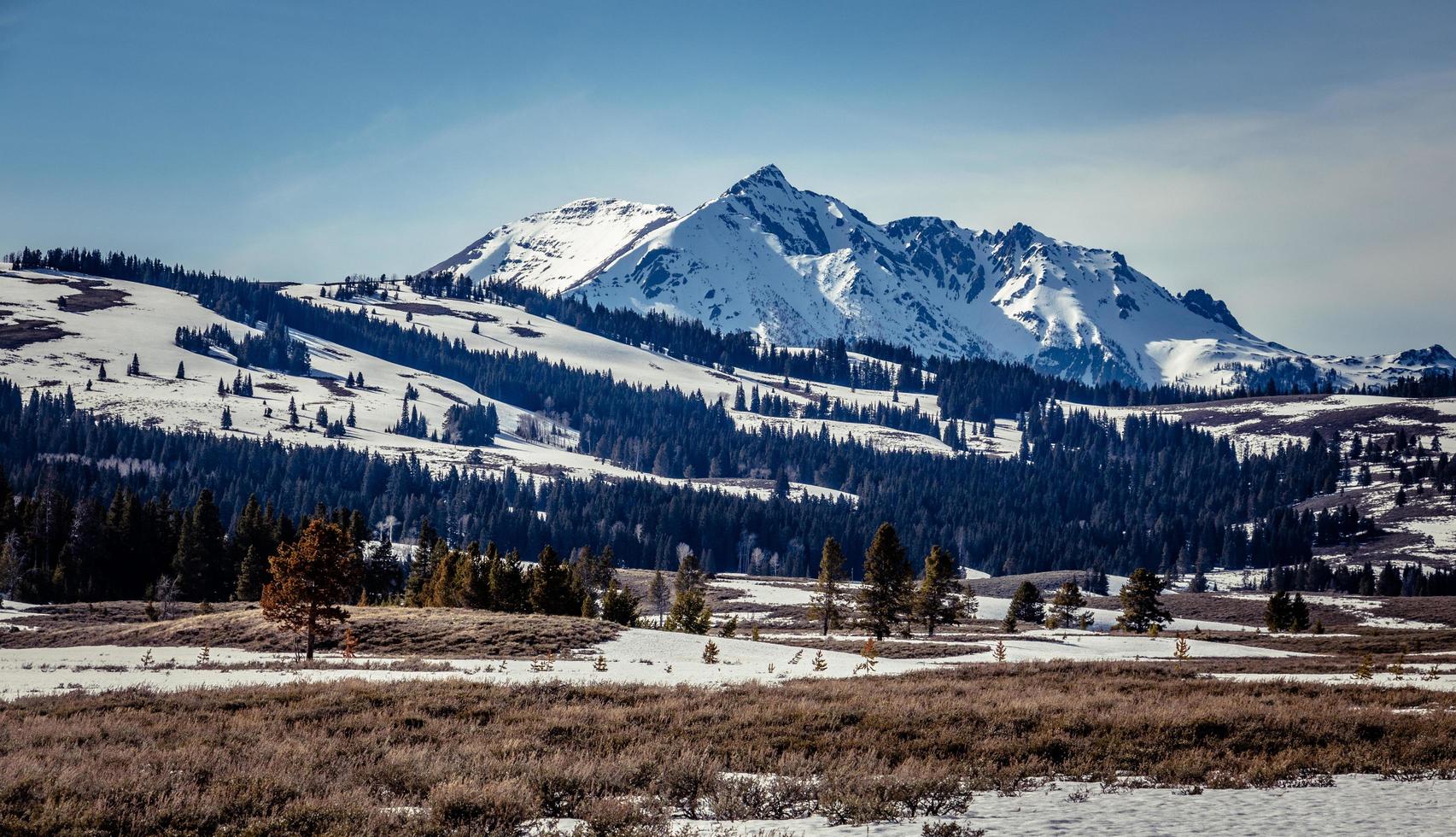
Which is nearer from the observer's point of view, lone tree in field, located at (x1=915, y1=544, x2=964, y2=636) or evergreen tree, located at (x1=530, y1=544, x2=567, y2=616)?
evergreen tree, located at (x1=530, y1=544, x2=567, y2=616)

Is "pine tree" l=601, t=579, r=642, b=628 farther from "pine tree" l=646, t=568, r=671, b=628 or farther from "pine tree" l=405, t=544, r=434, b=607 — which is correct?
"pine tree" l=646, t=568, r=671, b=628

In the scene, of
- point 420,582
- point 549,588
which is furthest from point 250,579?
point 549,588

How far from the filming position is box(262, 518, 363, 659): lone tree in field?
4591cm

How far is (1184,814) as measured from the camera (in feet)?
46.3

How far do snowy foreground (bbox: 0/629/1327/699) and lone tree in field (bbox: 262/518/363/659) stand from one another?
2.14 meters

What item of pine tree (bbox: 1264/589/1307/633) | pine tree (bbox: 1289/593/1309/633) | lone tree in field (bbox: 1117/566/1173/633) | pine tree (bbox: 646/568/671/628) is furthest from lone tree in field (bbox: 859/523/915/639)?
pine tree (bbox: 1289/593/1309/633)

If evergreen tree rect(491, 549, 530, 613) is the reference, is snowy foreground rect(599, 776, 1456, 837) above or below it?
above

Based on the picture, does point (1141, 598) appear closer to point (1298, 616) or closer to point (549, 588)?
point (1298, 616)

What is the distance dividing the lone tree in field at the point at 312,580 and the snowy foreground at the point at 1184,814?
3690 cm

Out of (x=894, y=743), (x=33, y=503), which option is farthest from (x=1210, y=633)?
(x=33, y=503)

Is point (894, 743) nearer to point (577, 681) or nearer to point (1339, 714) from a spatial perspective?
point (1339, 714)

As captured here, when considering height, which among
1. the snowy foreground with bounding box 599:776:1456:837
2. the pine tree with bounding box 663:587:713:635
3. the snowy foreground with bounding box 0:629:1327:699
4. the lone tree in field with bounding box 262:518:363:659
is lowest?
the pine tree with bounding box 663:587:713:635

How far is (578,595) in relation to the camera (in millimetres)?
80375

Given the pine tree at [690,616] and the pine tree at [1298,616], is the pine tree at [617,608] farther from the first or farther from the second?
the pine tree at [1298,616]
